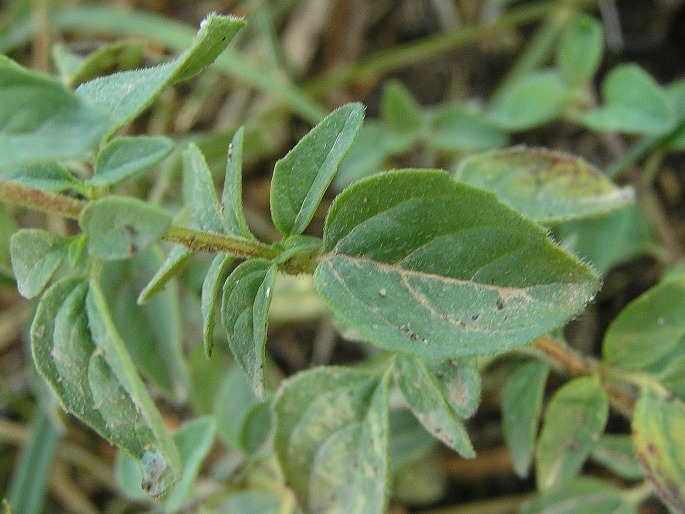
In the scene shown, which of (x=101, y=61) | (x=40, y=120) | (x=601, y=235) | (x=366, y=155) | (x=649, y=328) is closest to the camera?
(x=40, y=120)

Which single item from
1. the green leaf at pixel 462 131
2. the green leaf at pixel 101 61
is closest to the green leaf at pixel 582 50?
the green leaf at pixel 462 131

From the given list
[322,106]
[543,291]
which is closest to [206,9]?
[322,106]

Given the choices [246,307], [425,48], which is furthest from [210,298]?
[425,48]

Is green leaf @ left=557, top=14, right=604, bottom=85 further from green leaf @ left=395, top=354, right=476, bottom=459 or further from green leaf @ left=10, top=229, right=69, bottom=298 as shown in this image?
green leaf @ left=10, top=229, right=69, bottom=298

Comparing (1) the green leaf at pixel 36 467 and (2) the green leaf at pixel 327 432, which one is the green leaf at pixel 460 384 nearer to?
(2) the green leaf at pixel 327 432

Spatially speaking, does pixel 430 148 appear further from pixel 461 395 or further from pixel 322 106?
pixel 461 395

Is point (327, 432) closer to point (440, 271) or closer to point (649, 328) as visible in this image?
point (440, 271)
